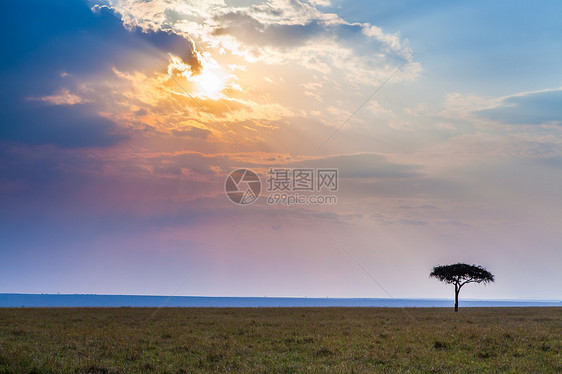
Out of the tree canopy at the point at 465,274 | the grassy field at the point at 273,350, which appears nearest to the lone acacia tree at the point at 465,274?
the tree canopy at the point at 465,274

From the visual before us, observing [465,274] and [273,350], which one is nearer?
[273,350]

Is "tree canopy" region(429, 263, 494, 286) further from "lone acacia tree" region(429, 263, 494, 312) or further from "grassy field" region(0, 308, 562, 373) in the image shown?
"grassy field" region(0, 308, 562, 373)

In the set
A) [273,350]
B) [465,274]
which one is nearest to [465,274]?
[465,274]

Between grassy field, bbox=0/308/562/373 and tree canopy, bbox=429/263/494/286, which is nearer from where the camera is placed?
grassy field, bbox=0/308/562/373

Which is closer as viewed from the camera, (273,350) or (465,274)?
(273,350)

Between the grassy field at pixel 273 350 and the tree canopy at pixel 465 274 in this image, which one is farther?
the tree canopy at pixel 465 274

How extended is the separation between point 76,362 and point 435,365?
546 inches

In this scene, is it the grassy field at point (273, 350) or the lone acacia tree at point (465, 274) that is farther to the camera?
the lone acacia tree at point (465, 274)

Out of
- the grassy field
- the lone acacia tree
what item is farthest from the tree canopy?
the grassy field

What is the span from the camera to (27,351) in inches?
736

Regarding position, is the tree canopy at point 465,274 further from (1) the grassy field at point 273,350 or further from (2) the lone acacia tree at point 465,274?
(1) the grassy field at point 273,350

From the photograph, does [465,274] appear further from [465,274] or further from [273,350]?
[273,350]

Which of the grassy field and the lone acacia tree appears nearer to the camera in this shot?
the grassy field

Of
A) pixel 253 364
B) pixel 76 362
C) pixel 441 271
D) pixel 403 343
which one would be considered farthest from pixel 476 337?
pixel 441 271
